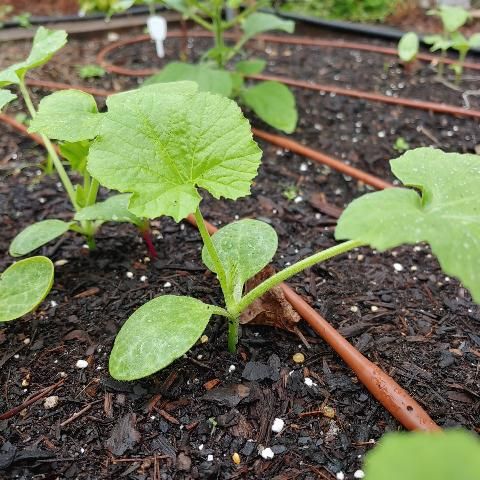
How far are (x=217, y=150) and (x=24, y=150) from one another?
1.45 m

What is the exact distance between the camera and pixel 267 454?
106cm

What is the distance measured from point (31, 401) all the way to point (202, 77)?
1418 millimetres

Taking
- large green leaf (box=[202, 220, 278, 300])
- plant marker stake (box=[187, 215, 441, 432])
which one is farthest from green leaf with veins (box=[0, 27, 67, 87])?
plant marker stake (box=[187, 215, 441, 432])

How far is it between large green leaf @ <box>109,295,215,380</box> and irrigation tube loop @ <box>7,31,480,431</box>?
336 millimetres

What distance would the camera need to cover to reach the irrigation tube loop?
1.10 m

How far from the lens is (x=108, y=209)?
135 cm

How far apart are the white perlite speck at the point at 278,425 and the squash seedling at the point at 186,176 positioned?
0.25 metres

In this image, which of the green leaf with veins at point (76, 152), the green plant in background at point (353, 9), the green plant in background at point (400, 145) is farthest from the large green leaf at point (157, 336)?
the green plant in background at point (353, 9)

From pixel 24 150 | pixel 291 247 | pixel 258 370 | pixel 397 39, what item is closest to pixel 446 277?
pixel 291 247

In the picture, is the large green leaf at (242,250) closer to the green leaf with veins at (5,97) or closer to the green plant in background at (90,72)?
the green leaf with veins at (5,97)

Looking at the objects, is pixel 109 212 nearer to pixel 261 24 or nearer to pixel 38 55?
pixel 38 55

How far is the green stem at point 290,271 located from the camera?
99 centimetres

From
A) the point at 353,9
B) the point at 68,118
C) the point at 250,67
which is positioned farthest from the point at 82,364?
the point at 353,9

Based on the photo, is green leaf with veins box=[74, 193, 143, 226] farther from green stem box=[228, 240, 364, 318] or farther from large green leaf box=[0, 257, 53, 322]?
green stem box=[228, 240, 364, 318]
